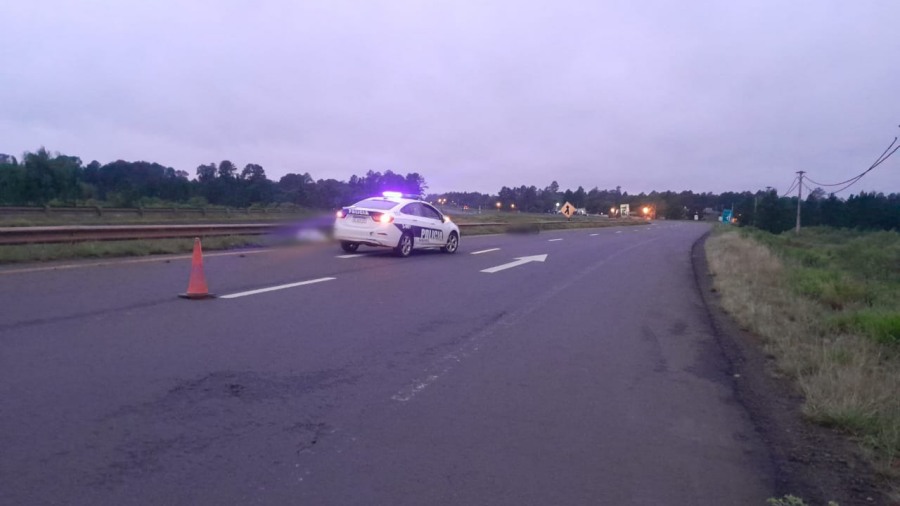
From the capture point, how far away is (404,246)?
1823cm

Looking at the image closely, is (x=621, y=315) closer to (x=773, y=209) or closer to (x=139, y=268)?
(x=139, y=268)

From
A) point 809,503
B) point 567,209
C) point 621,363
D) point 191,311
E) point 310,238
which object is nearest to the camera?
point 809,503

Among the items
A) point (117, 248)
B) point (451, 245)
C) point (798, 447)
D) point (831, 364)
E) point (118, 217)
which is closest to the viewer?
point (798, 447)

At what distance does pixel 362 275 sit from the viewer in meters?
13.6

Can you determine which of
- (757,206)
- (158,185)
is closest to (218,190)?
(158,185)

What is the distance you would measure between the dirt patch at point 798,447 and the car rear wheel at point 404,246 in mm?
10897

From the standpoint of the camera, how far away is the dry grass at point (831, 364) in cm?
545

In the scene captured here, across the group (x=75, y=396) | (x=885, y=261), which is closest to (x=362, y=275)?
(x=75, y=396)

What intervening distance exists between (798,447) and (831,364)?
7.39 feet

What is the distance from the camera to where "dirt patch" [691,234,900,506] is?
14.4 ft

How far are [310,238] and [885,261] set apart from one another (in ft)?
87.2

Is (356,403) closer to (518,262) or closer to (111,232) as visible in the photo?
(518,262)

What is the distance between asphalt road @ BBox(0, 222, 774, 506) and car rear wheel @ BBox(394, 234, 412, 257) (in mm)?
7092

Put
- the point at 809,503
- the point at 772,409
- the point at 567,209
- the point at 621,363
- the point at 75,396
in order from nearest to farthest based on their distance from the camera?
1. the point at 809,503
2. the point at 75,396
3. the point at 772,409
4. the point at 621,363
5. the point at 567,209
